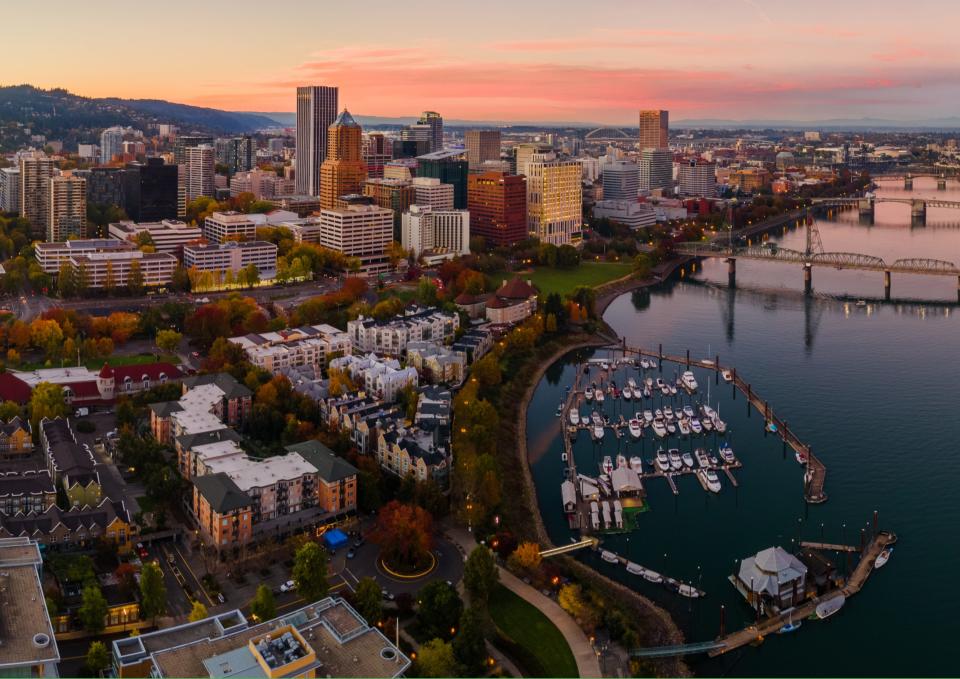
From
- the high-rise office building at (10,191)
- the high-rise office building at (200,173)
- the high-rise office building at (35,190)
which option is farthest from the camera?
the high-rise office building at (200,173)

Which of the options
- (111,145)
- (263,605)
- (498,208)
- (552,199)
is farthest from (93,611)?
(111,145)

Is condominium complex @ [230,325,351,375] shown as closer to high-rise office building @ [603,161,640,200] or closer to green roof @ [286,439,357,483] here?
green roof @ [286,439,357,483]

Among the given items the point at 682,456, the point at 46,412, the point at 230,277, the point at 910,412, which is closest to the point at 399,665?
the point at 682,456

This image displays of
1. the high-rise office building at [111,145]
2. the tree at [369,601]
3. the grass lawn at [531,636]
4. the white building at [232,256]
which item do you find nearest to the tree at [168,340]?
the white building at [232,256]

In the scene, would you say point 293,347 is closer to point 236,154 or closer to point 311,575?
point 311,575

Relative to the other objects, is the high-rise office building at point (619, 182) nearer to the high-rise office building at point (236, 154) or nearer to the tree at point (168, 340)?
the high-rise office building at point (236, 154)

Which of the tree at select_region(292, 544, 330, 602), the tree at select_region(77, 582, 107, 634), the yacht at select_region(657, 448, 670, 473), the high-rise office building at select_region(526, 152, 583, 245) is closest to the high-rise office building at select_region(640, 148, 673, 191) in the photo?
the high-rise office building at select_region(526, 152, 583, 245)
